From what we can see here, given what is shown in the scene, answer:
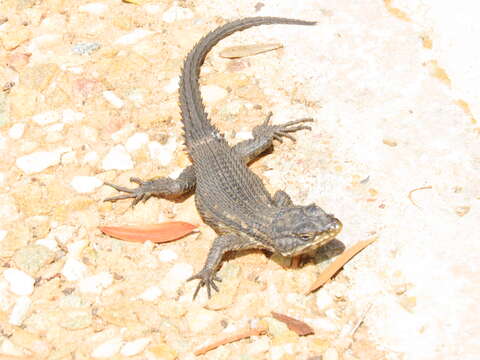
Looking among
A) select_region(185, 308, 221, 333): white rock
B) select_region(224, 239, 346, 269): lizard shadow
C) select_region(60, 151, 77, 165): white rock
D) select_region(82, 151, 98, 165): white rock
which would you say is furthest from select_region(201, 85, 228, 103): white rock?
select_region(185, 308, 221, 333): white rock

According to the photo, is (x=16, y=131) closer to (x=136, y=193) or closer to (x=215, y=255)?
(x=136, y=193)

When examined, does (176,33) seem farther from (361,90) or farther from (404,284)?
(404,284)

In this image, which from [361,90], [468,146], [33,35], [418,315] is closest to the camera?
[418,315]

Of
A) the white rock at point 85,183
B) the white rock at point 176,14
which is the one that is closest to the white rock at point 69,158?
the white rock at point 85,183

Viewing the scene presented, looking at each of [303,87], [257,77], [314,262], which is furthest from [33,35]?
[314,262]

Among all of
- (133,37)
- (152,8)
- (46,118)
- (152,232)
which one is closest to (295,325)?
(152,232)

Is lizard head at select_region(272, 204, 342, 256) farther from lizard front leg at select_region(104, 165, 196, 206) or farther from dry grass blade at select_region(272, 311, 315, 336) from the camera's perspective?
lizard front leg at select_region(104, 165, 196, 206)
